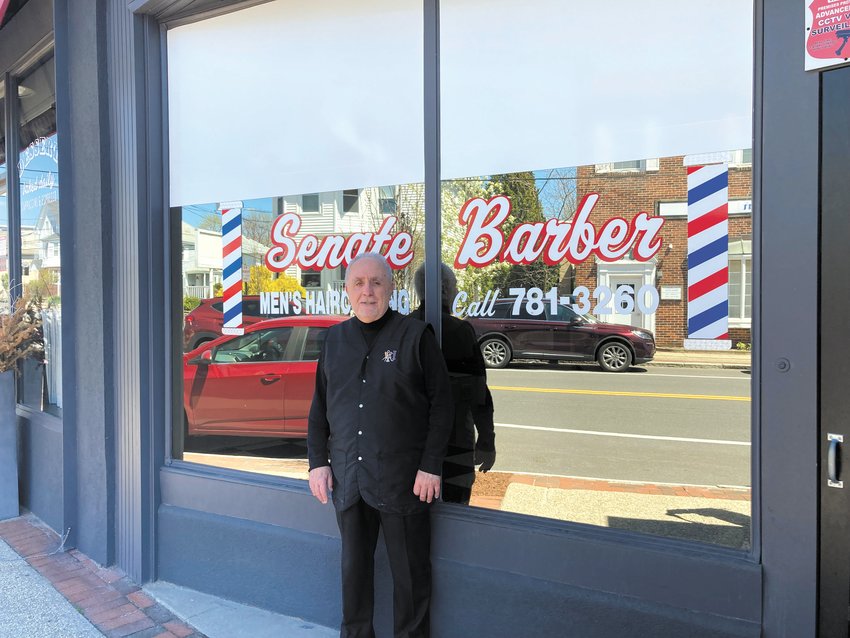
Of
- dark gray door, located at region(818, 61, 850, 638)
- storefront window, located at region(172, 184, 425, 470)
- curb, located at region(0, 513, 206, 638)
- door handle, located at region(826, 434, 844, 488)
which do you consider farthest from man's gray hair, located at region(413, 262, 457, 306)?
curb, located at region(0, 513, 206, 638)

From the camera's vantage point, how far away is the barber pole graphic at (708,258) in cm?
247

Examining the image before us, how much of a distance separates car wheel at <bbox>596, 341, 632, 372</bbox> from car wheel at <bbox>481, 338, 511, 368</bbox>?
1.49 feet

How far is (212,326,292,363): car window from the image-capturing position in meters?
3.85

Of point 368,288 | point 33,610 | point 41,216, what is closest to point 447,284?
point 368,288

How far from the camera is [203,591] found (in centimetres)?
370

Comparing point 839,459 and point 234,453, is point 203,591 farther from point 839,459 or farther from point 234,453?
point 839,459

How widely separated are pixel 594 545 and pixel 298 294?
219cm

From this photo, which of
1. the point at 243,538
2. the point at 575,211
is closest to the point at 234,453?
the point at 243,538

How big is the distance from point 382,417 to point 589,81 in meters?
1.85

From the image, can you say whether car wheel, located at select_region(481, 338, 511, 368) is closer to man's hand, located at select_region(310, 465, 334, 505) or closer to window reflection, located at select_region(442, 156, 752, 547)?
window reflection, located at select_region(442, 156, 752, 547)

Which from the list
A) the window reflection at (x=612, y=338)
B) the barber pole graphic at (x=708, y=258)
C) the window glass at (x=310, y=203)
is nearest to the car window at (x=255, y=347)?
the window glass at (x=310, y=203)

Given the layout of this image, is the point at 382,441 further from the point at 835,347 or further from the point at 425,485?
the point at 835,347

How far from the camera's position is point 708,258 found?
2514 mm

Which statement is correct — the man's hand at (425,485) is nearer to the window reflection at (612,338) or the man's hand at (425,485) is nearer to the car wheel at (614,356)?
the window reflection at (612,338)
